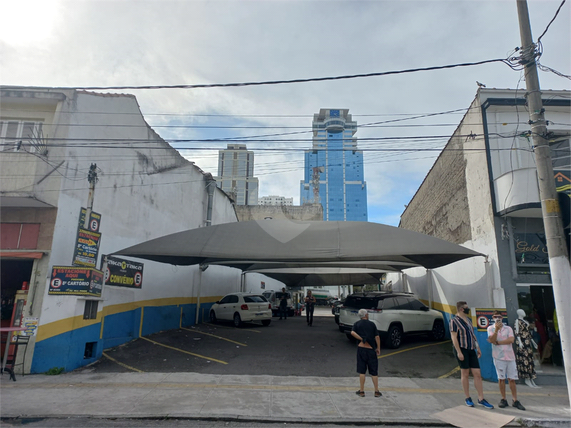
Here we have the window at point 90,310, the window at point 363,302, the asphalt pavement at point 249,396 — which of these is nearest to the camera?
the asphalt pavement at point 249,396

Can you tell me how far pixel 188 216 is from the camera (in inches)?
702

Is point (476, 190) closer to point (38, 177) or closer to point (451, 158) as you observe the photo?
point (451, 158)

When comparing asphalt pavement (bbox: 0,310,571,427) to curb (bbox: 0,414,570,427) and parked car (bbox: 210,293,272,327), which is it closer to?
curb (bbox: 0,414,570,427)

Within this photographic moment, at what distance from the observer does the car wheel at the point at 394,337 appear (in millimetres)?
12164

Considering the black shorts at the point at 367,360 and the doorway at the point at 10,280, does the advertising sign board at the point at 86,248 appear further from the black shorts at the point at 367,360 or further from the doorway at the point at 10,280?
the black shorts at the point at 367,360

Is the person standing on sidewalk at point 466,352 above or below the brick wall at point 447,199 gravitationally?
below

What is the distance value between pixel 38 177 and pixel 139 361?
18.2 ft

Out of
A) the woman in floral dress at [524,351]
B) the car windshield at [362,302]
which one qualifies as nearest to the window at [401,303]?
the car windshield at [362,302]

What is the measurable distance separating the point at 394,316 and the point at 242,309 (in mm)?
7100

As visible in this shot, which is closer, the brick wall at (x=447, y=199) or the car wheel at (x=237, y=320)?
the brick wall at (x=447, y=199)

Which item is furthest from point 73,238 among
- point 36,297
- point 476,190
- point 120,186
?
point 476,190

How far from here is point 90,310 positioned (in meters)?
10.1

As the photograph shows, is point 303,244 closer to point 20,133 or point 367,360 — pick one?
point 367,360

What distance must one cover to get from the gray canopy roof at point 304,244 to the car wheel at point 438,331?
7.74 feet
